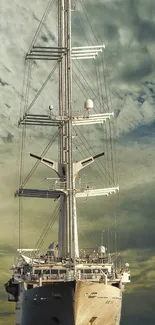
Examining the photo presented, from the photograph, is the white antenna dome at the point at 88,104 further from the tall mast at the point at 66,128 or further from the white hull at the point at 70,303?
the white hull at the point at 70,303

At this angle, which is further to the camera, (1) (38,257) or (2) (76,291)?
(1) (38,257)

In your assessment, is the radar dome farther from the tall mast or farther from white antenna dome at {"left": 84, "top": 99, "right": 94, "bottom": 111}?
white antenna dome at {"left": 84, "top": 99, "right": 94, "bottom": 111}

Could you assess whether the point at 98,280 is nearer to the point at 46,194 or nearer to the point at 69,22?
the point at 46,194

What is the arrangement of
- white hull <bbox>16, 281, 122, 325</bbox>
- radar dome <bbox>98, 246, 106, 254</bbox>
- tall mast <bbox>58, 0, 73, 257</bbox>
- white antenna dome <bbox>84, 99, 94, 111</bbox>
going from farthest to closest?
1. white antenna dome <bbox>84, 99, 94, 111</bbox>
2. radar dome <bbox>98, 246, 106, 254</bbox>
3. tall mast <bbox>58, 0, 73, 257</bbox>
4. white hull <bbox>16, 281, 122, 325</bbox>

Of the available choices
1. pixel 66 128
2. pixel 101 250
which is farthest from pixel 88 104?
pixel 101 250

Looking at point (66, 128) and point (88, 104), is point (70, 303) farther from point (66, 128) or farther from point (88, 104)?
point (88, 104)

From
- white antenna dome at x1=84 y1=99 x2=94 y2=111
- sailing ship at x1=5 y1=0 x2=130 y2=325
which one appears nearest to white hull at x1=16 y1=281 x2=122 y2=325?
sailing ship at x1=5 y1=0 x2=130 y2=325

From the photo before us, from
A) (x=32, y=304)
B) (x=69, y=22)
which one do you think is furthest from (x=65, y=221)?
(x=69, y=22)

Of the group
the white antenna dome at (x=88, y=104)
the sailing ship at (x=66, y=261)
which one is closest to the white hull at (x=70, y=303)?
the sailing ship at (x=66, y=261)
